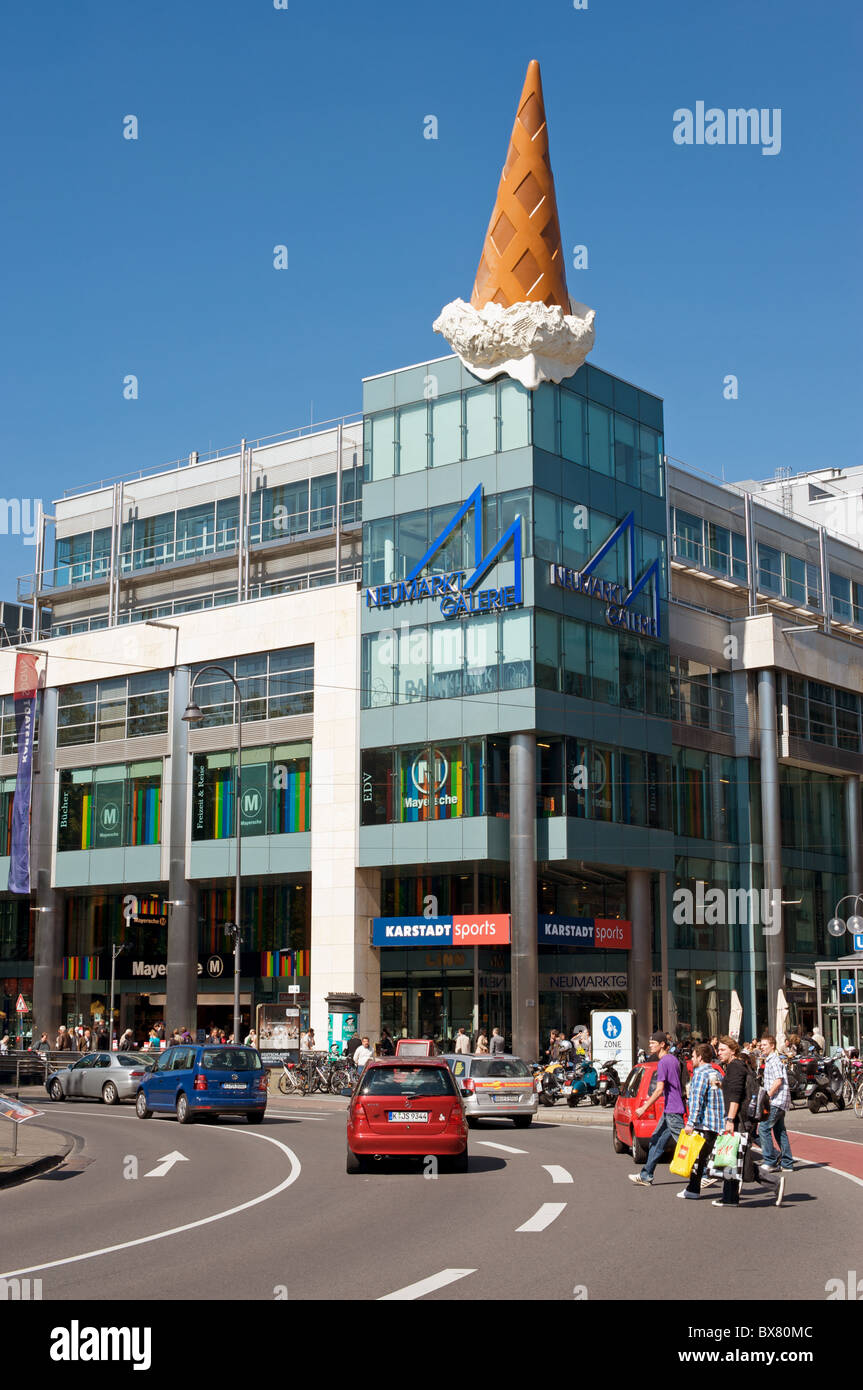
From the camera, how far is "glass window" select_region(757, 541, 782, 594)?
69.2 m

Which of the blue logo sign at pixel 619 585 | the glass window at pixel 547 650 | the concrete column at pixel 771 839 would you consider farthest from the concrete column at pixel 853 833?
the glass window at pixel 547 650

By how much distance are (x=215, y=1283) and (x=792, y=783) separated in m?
56.0

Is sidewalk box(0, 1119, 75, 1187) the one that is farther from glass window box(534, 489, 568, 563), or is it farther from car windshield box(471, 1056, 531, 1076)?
glass window box(534, 489, 568, 563)

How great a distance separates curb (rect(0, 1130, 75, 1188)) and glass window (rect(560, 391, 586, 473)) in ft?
107

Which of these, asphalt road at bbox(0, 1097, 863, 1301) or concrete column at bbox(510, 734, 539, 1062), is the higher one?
concrete column at bbox(510, 734, 539, 1062)

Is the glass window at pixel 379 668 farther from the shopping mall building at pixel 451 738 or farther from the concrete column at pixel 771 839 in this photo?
the concrete column at pixel 771 839

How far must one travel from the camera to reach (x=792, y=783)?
64750mm

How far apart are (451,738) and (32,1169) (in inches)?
1196

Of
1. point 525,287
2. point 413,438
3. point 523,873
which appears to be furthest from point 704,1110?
point 413,438

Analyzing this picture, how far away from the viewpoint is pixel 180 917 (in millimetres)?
58625

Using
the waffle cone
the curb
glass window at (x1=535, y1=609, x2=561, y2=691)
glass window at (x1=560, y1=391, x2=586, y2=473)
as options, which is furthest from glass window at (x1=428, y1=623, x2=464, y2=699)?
the curb

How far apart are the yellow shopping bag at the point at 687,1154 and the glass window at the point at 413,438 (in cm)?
3724

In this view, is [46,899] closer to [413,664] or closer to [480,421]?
[413,664]
